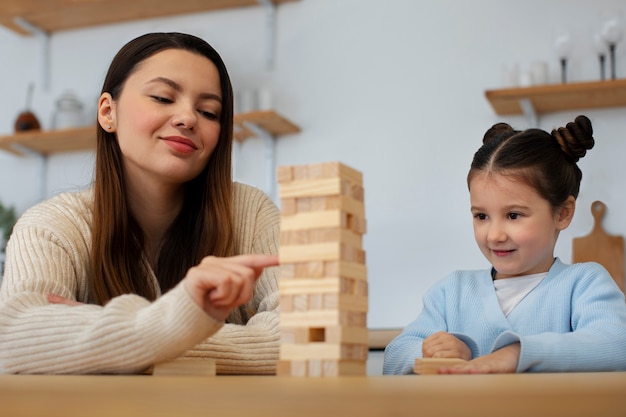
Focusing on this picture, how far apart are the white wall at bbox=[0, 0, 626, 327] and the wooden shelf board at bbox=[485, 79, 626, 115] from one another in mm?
53

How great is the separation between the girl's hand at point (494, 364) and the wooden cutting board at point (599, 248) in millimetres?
2109

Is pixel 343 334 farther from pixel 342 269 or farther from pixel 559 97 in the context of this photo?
pixel 559 97

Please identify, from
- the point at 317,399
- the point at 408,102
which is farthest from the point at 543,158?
the point at 408,102

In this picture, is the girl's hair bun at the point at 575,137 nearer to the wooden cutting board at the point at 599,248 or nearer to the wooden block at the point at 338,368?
the wooden block at the point at 338,368

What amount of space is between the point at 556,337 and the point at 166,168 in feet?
2.19

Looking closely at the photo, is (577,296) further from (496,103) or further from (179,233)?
(496,103)

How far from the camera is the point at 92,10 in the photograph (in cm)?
366

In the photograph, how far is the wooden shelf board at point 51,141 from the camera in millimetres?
3570

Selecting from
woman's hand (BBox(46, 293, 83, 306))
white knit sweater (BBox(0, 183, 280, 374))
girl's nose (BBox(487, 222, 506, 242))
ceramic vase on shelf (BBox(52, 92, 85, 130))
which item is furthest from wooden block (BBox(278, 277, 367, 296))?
ceramic vase on shelf (BBox(52, 92, 85, 130))

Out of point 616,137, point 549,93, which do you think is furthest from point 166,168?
point 616,137

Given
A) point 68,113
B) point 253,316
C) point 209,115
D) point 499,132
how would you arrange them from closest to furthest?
point 253,316, point 209,115, point 499,132, point 68,113

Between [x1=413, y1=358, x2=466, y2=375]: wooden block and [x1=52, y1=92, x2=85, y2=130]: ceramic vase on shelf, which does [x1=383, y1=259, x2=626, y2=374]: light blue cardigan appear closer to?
[x1=413, y1=358, x2=466, y2=375]: wooden block

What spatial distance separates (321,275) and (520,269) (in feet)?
2.41

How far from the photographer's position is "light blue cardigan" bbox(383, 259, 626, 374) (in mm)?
999
